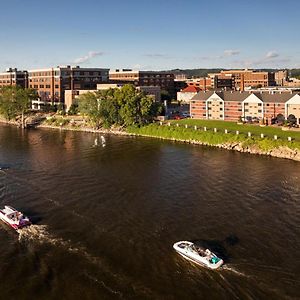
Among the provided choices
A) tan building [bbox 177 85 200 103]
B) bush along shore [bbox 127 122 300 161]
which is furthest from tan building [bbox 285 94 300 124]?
tan building [bbox 177 85 200 103]

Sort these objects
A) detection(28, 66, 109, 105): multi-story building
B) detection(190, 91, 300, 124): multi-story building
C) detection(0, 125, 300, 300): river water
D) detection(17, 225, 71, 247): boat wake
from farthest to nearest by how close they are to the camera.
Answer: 1. detection(28, 66, 109, 105): multi-story building
2. detection(190, 91, 300, 124): multi-story building
3. detection(17, 225, 71, 247): boat wake
4. detection(0, 125, 300, 300): river water

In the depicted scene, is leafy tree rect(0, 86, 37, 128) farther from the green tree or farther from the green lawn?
the green lawn

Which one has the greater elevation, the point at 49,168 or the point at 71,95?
the point at 71,95

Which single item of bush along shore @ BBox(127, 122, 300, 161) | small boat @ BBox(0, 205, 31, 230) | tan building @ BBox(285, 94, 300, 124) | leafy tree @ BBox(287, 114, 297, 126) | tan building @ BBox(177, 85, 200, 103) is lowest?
small boat @ BBox(0, 205, 31, 230)

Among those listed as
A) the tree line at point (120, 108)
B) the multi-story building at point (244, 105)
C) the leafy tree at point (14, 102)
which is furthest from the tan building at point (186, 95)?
the leafy tree at point (14, 102)

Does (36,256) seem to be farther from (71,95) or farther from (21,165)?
(71,95)

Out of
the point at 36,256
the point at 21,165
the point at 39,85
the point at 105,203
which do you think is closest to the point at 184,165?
the point at 105,203
